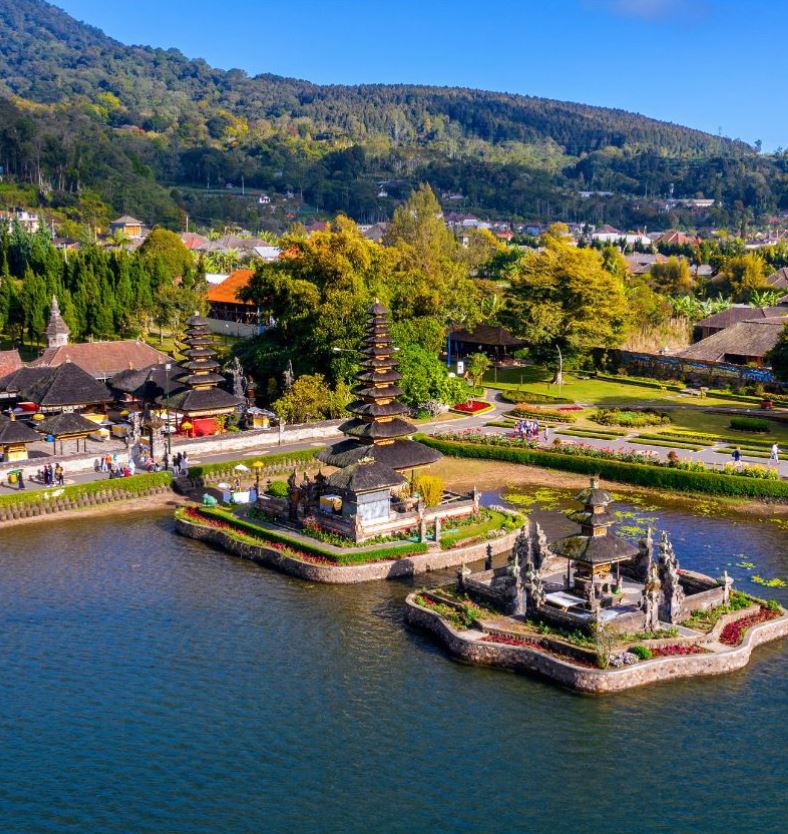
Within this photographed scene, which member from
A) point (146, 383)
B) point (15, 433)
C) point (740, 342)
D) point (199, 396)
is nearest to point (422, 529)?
point (199, 396)

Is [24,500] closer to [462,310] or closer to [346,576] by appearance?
[346,576]

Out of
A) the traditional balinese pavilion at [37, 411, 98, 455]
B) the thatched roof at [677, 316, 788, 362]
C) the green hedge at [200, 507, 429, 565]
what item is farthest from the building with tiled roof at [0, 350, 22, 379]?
the thatched roof at [677, 316, 788, 362]

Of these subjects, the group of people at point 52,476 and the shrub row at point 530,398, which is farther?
the shrub row at point 530,398

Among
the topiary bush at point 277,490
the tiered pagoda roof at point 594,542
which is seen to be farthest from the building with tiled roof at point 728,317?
the tiered pagoda roof at point 594,542

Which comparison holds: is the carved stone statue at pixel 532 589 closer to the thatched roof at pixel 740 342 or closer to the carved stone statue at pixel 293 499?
the carved stone statue at pixel 293 499

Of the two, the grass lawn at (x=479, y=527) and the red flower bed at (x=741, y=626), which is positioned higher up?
the grass lawn at (x=479, y=527)

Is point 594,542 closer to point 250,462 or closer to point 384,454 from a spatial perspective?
point 384,454
